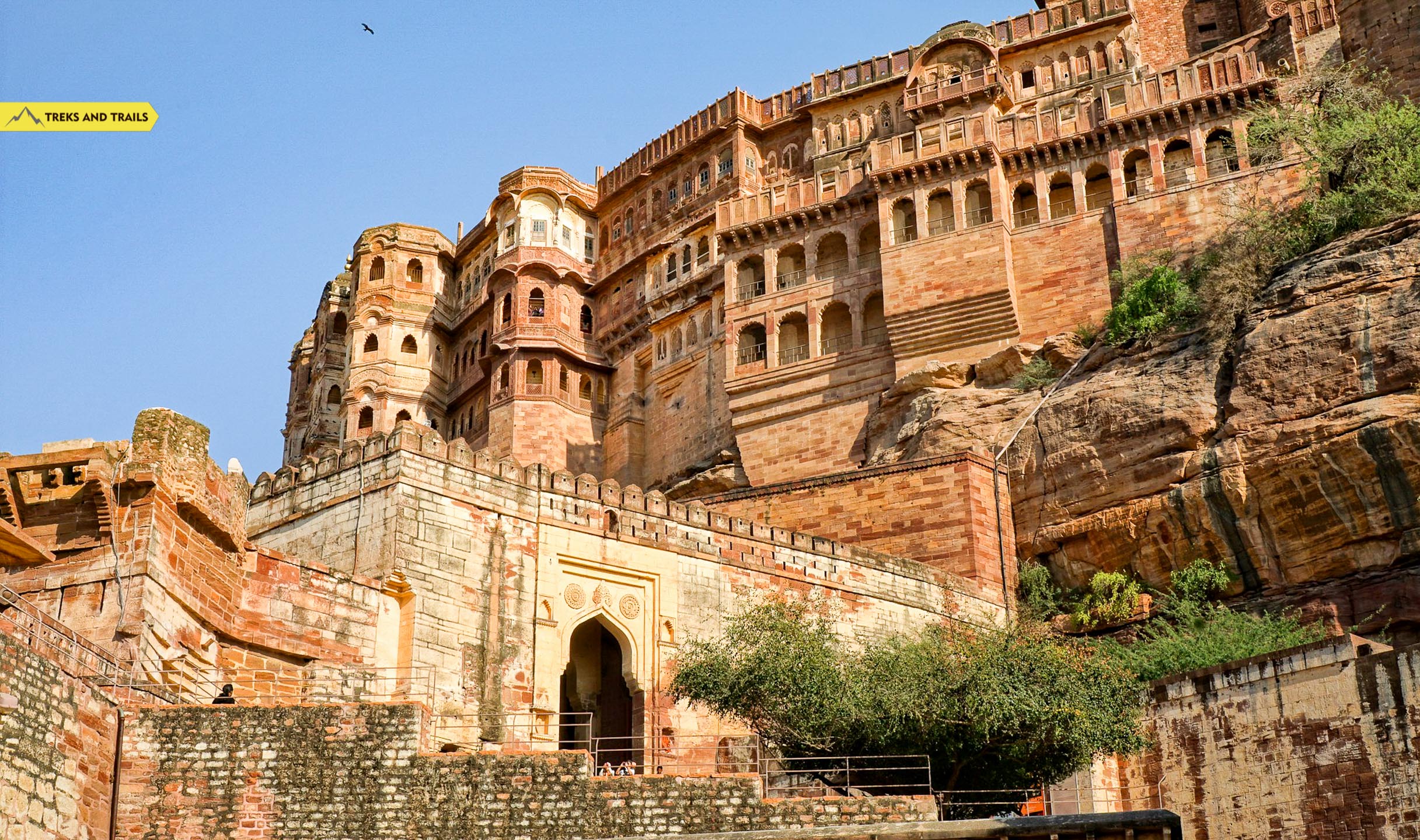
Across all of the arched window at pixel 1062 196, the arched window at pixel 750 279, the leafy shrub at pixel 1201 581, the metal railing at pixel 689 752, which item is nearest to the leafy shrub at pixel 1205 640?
the leafy shrub at pixel 1201 581

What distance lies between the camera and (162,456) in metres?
19.5

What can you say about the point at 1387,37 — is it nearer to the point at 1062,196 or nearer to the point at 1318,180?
the point at 1318,180

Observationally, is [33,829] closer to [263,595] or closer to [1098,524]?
[263,595]

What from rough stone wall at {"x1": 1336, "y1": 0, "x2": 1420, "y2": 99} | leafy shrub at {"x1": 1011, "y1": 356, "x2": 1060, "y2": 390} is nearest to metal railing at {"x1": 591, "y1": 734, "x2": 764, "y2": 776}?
leafy shrub at {"x1": 1011, "y1": 356, "x2": 1060, "y2": 390}

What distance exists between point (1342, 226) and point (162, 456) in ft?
73.1

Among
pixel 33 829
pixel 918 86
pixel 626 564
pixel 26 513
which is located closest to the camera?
pixel 33 829

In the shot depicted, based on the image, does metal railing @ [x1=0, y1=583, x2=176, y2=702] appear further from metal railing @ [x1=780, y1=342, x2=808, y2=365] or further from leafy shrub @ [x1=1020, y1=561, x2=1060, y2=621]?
metal railing @ [x1=780, y1=342, x2=808, y2=365]

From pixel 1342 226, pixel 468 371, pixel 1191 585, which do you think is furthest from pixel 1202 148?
pixel 468 371

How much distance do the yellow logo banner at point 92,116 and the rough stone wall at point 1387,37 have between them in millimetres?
27870

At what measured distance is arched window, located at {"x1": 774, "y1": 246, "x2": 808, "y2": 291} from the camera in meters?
40.8

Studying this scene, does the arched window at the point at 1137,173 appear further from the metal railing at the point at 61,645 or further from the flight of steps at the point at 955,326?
the metal railing at the point at 61,645

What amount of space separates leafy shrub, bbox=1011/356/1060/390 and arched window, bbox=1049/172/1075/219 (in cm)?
445

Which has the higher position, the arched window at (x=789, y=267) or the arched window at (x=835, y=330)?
the arched window at (x=789, y=267)

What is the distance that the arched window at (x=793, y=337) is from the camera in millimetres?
40031
